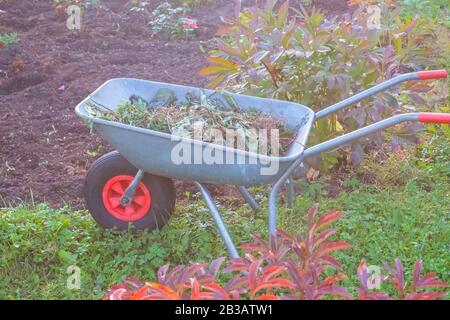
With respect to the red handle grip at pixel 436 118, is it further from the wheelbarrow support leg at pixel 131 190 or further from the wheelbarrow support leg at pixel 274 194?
the wheelbarrow support leg at pixel 131 190

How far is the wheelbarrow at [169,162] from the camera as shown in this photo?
3.12 metres

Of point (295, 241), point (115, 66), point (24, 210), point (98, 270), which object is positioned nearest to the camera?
point (295, 241)

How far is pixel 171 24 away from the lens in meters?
6.56

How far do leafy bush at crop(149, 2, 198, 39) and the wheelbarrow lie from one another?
8.96 feet

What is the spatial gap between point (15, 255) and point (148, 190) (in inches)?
28.5

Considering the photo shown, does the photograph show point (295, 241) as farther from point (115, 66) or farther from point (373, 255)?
point (115, 66)

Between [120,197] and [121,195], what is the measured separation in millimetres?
14

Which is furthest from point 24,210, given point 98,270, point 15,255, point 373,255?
point 373,255

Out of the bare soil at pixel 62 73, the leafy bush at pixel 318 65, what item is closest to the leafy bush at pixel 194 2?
the bare soil at pixel 62 73

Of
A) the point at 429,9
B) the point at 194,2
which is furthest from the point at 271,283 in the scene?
the point at 194,2

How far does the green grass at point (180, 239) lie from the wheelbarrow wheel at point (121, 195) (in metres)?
0.07

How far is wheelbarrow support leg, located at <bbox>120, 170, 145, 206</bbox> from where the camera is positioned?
139 inches

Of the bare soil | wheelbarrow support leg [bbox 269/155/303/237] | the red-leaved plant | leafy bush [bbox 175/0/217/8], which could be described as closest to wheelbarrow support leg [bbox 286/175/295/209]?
wheelbarrow support leg [bbox 269/155/303/237]

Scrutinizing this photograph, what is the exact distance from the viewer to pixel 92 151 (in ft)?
15.0
